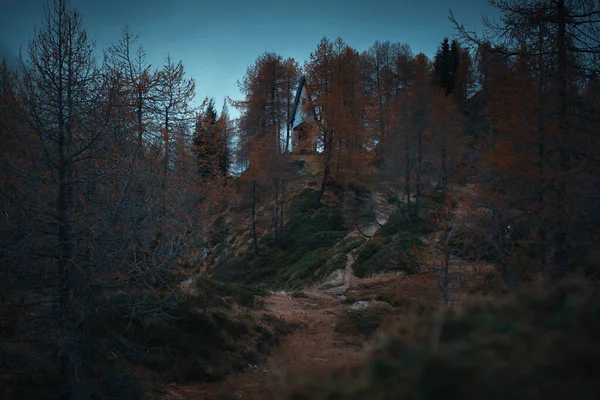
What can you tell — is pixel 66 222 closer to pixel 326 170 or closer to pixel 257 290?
pixel 257 290

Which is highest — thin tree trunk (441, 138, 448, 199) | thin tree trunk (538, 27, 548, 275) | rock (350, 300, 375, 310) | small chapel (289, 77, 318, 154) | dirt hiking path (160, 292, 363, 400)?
small chapel (289, 77, 318, 154)

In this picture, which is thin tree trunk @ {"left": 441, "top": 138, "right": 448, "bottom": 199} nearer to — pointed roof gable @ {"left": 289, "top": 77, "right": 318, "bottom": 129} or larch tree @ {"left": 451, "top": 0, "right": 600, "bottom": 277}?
pointed roof gable @ {"left": 289, "top": 77, "right": 318, "bottom": 129}

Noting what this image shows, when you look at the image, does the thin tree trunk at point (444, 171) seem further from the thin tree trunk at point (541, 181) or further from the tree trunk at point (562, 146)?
the thin tree trunk at point (541, 181)

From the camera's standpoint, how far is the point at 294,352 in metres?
9.30

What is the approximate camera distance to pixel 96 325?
24.5 feet

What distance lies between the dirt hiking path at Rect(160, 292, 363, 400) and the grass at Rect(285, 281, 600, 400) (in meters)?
0.89

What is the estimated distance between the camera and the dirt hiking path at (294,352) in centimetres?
651

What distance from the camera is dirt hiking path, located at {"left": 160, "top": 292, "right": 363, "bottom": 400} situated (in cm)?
651

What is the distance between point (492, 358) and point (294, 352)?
8124 mm

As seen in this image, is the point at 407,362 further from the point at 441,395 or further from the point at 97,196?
the point at 97,196

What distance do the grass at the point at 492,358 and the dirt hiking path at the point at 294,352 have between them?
0.89m

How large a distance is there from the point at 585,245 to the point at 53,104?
10678 mm

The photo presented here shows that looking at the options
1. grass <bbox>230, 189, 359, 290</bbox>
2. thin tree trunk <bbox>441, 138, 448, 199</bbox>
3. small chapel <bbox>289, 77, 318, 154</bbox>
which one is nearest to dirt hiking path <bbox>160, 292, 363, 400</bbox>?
grass <bbox>230, 189, 359, 290</bbox>

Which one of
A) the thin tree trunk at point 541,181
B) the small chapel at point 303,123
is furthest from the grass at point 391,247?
the small chapel at point 303,123
